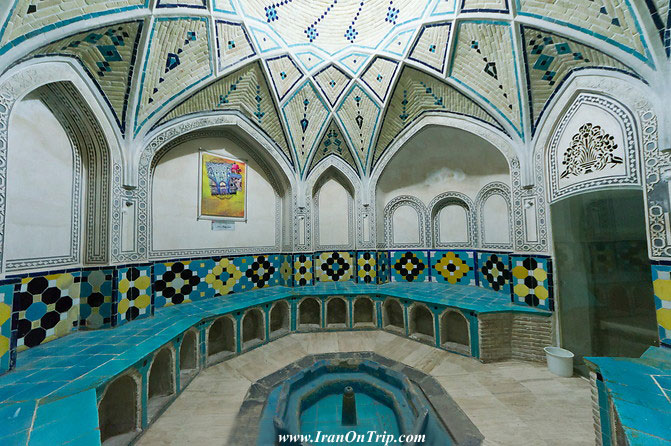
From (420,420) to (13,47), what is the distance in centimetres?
521

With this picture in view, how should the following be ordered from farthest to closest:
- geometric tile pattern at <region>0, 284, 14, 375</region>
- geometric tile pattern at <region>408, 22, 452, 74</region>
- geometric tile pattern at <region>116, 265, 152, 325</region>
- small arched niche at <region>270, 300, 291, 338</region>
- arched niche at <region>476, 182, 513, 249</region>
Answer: arched niche at <region>476, 182, 513, 249</region> → small arched niche at <region>270, 300, 291, 338</region> → geometric tile pattern at <region>408, 22, 452, 74</region> → geometric tile pattern at <region>116, 265, 152, 325</region> → geometric tile pattern at <region>0, 284, 14, 375</region>

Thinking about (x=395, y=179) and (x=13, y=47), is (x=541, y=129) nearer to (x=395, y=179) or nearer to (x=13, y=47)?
(x=395, y=179)

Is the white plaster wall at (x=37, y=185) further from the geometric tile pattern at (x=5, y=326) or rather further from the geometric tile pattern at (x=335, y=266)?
the geometric tile pattern at (x=335, y=266)

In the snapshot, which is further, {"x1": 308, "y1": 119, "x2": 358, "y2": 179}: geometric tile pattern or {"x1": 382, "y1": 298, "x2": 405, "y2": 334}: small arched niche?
{"x1": 308, "y1": 119, "x2": 358, "y2": 179}: geometric tile pattern

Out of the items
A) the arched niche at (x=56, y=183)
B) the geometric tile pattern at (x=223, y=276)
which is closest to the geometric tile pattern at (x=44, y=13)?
the arched niche at (x=56, y=183)

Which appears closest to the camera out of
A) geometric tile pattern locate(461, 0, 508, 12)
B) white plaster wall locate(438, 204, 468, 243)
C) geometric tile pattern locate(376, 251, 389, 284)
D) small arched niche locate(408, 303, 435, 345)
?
geometric tile pattern locate(461, 0, 508, 12)

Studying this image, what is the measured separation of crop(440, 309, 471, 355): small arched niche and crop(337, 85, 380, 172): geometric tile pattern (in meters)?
3.75

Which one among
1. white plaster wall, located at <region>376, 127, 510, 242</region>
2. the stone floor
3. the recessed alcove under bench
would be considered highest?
white plaster wall, located at <region>376, 127, 510, 242</region>

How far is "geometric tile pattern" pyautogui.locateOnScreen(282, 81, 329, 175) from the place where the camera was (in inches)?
227

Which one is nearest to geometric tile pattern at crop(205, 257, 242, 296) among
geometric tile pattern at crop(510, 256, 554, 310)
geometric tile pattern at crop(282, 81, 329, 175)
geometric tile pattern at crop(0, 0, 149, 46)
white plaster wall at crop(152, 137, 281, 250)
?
white plaster wall at crop(152, 137, 281, 250)

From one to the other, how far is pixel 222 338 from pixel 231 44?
16.1 feet

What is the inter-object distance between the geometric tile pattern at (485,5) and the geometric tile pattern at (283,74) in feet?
9.86

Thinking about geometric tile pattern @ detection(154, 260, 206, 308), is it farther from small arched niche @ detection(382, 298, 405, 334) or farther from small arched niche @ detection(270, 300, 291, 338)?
small arched niche @ detection(382, 298, 405, 334)

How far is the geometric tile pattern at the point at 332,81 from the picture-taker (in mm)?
5707
